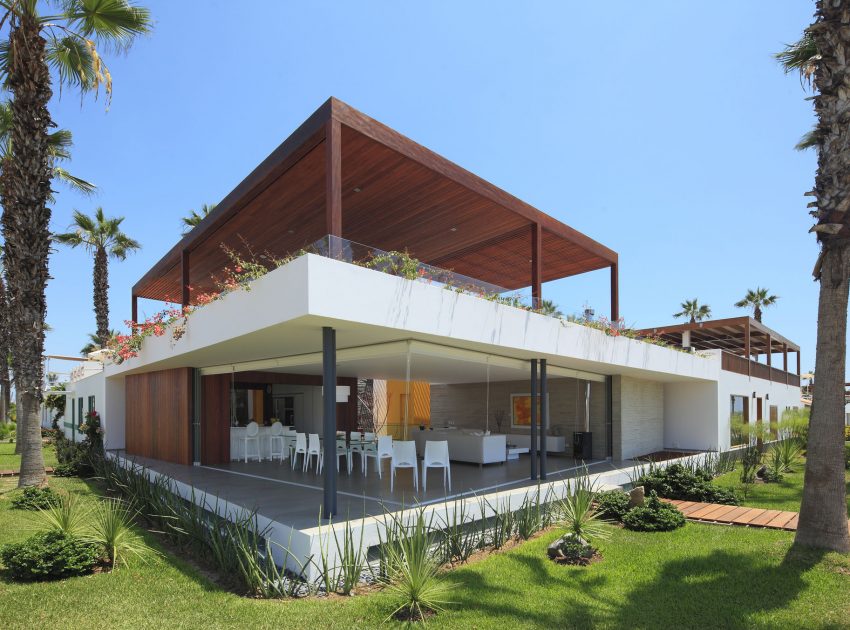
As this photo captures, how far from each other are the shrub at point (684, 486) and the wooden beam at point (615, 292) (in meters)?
3.48

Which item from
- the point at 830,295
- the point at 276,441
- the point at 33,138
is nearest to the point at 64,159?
the point at 33,138

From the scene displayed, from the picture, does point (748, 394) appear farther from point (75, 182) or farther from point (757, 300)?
point (75, 182)

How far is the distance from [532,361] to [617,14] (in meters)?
6.26

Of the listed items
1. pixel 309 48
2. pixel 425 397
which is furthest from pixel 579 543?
pixel 425 397

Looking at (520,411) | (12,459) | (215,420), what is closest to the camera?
(215,420)

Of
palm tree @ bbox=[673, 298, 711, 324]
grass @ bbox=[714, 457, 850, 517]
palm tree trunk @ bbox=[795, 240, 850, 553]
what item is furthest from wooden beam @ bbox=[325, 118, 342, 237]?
palm tree @ bbox=[673, 298, 711, 324]

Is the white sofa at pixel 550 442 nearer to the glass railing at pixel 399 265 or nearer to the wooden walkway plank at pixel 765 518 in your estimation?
the wooden walkway plank at pixel 765 518

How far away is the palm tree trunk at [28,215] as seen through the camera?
977cm

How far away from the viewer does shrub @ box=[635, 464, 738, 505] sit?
10258mm

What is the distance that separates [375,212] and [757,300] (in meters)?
30.7

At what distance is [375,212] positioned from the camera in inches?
411

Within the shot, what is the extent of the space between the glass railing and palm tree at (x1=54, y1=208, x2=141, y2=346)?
58.9 feet

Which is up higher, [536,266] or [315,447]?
[536,266]

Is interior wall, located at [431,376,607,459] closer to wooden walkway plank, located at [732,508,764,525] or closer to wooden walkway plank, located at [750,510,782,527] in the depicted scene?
wooden walkway plank, located at [732,508,764,525]
